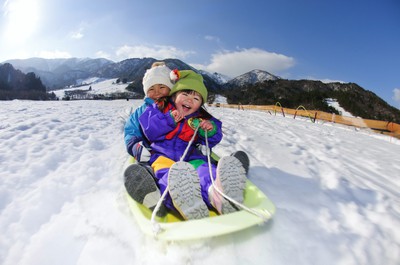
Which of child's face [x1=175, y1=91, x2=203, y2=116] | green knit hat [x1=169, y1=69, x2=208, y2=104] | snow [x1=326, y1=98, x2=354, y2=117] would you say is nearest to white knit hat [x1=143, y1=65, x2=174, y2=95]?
green knit hat [x1=169, y1=69, x2=208, y2=104]

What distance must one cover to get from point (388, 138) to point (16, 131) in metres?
10.1

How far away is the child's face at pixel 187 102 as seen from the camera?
2.63m

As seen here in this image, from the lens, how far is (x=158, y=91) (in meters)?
2.96

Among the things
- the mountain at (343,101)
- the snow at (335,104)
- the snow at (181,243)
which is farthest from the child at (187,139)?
the snow at (335,104)

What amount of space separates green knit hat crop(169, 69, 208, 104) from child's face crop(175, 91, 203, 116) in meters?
0.06

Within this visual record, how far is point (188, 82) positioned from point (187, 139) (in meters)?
0.60

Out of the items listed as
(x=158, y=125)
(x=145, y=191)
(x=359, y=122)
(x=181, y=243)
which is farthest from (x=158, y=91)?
(x=359, y=122)

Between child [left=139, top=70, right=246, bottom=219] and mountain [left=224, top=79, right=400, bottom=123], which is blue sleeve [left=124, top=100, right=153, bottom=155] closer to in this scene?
child [left=139, top=70, right=246, bottom=219]

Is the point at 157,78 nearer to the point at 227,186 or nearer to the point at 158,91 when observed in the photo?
the point at 158,91

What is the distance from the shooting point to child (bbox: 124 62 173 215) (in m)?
1.84

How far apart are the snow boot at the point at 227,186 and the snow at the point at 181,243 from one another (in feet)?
0.71

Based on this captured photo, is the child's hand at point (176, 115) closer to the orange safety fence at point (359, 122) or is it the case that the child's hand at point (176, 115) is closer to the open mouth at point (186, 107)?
the open mouth at point (186, 107)

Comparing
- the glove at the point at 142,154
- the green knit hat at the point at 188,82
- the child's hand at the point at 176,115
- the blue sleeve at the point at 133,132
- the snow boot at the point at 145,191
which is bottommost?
the snow boot at the point at 145,191

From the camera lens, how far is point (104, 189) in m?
2.46
